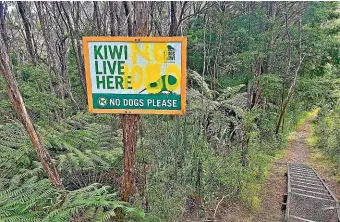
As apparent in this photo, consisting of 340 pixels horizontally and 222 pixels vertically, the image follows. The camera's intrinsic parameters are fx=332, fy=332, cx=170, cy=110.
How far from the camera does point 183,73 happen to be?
2754mm

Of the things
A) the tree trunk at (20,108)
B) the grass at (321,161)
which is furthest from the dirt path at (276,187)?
the tree trunk at (20,108)

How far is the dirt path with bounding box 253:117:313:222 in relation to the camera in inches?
274

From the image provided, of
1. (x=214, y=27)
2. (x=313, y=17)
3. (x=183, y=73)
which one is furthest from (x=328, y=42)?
(x=183, y=73)

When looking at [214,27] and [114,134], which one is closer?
[114,134]

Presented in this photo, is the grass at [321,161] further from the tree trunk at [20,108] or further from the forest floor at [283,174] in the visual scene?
the tree trunk at [20,108]

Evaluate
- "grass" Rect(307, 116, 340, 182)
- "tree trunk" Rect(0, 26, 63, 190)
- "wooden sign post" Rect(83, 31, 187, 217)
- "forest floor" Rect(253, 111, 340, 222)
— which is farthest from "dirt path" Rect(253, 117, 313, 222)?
"tree trunk" Rect(0, 26, 63, 190)

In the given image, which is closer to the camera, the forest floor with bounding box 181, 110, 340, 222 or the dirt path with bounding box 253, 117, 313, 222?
the forest floor with bounding box 181, 110, 340, 222

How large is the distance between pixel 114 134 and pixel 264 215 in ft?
12.5

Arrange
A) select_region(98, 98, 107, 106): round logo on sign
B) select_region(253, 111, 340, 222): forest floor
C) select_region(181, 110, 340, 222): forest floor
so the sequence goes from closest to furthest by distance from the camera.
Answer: select_region(98, 98, 107, 106): round logo on sign, select_region(181, 110, 340, 222): forest floor, select_region(253, 111, 340, 222): forest floor

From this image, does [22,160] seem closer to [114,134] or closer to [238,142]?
[114,134]

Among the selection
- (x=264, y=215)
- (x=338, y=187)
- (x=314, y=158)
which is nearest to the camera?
(x=264, y=215)

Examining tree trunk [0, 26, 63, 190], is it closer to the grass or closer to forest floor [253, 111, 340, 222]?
forest floor [253, 111, 340, 222]

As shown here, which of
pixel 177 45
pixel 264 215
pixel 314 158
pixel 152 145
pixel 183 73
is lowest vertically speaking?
pixel 314 158

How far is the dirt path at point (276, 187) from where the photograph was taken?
6.95 meters
